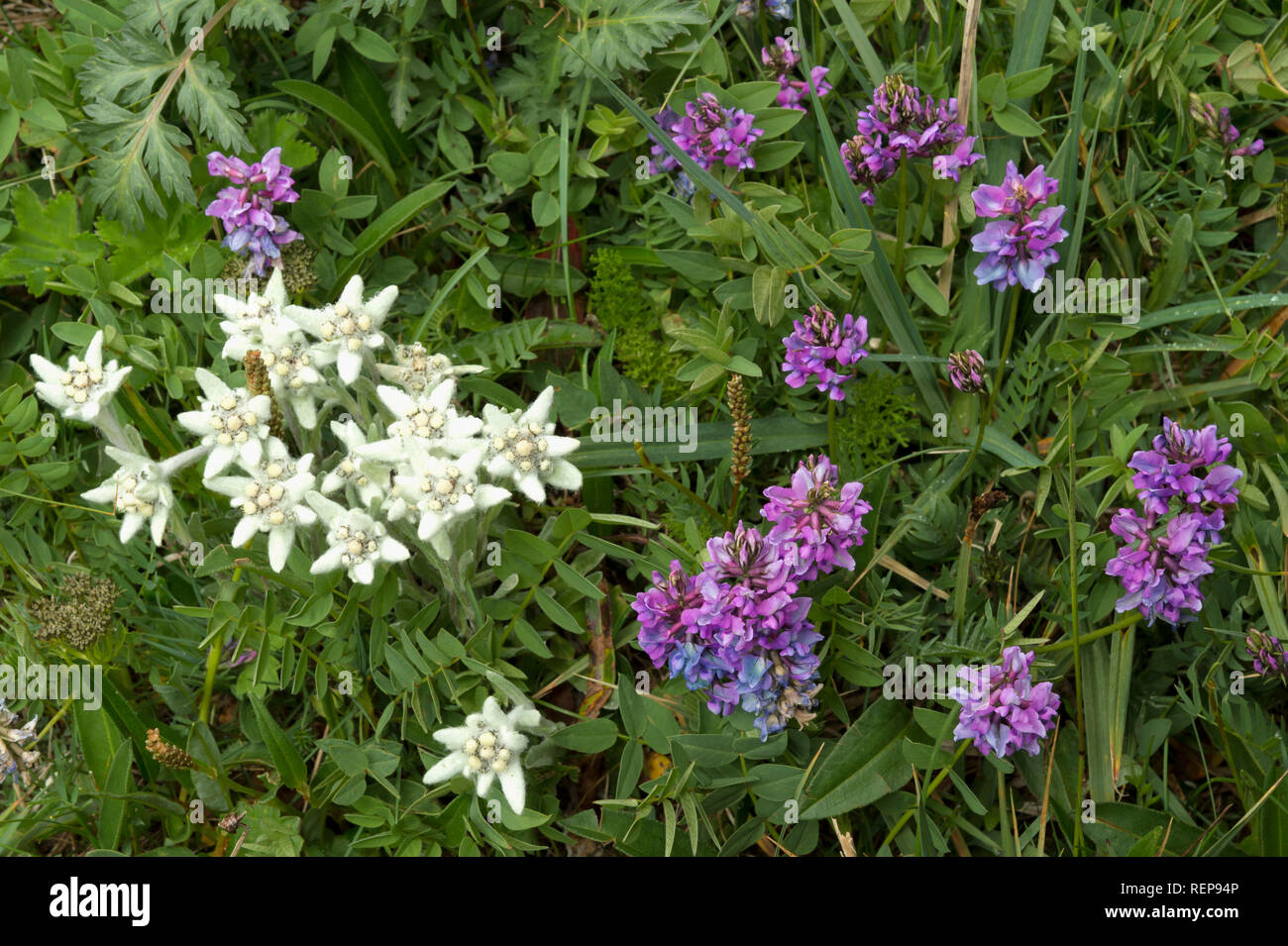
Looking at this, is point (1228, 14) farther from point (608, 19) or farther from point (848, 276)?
point (608, 19)

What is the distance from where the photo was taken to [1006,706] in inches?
116

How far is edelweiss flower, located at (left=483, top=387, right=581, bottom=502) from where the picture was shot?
2.90 meters

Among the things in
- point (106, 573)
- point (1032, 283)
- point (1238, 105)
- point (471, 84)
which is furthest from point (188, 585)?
point (1238, 105)

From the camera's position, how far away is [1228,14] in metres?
3.93

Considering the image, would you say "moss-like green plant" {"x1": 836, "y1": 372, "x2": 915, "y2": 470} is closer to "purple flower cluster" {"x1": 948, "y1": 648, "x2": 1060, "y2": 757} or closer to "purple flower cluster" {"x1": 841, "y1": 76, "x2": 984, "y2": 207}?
"purple flower cluster" {"x1": 841, "y1": 76, "x2": 984, "y2": 207}

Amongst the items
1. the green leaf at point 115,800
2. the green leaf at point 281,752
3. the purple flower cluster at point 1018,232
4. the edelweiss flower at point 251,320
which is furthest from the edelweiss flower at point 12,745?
the purple flower cluster at point 1018,232

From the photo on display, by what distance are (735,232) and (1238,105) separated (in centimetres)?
196

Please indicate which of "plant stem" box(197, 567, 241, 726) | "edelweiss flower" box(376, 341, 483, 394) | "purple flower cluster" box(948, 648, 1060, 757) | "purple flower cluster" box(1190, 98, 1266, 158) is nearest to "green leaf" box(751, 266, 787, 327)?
"edelweiss flower" box(376, 341, 483, 394)

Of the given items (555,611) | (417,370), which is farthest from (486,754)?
(417,370)

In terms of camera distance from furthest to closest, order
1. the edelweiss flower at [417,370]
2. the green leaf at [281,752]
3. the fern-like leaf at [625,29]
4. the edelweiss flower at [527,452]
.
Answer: the fern-like leaf at [625,29], the green leaf at [281,752], the edelweiss flower at [417,370], the edelweiss flower at [527,452]

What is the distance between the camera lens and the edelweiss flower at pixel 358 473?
2.94 metres

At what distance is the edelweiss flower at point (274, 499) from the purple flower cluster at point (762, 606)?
100cm

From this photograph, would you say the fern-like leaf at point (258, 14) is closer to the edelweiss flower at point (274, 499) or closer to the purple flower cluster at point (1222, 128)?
the edelweiss flower at point (274, 499)

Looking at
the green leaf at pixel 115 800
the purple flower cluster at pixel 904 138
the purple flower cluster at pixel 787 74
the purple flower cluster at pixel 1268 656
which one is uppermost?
the purple flower cluster at pixel 787 74
